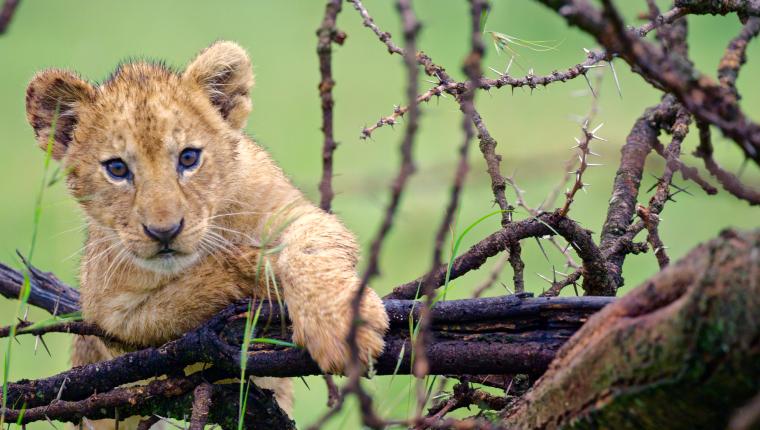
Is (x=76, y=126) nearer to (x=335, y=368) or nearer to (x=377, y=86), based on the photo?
(x=335, y=368)

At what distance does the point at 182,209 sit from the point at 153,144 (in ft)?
0.97

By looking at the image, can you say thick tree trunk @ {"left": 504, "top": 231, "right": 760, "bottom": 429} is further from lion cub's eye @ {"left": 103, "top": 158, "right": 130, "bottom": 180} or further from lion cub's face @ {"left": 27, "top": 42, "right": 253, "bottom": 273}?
lion cub's eye @ {"left": 103, "top": 158, "right": 130, "bottom": 180}

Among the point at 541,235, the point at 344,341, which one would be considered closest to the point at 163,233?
the point at 344,341

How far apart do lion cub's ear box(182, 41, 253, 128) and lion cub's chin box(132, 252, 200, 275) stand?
31.7 inches

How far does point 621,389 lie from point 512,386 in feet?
3.47

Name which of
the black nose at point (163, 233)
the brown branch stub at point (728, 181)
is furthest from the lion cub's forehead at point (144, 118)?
the brown branch stub at point (728, 181)

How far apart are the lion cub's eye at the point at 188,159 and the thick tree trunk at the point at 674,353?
5.56ft

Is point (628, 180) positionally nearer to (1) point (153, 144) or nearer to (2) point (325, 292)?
(2) point (325, 292)

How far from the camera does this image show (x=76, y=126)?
11.7 ft

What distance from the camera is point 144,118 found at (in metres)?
3.35

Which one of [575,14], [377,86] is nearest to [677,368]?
[575,14]

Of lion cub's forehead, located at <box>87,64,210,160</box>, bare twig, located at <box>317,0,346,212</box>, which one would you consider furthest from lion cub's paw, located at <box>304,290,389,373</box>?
lion cub's forehead, located at <box>87,64,210,160</box>

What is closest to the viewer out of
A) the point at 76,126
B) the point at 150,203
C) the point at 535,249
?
the point at 150,203

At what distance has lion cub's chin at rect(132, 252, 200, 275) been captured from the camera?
3.15 m
